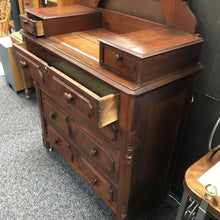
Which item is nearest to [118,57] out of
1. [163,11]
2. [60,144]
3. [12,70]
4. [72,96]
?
[72,96]

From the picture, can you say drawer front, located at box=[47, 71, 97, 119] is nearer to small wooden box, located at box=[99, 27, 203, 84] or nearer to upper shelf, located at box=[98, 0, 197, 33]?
small wooden box, located at box=[99, 27, 203, 84]

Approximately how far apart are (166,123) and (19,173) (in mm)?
1080

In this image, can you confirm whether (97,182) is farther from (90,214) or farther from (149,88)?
(149,88)

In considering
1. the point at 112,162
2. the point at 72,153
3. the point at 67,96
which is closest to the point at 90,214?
the point at 72,153

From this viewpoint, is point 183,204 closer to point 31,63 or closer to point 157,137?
point 157,137

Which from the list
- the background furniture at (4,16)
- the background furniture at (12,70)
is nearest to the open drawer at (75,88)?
the background furniture at (12,70)

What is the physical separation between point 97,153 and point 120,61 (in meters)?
0.49

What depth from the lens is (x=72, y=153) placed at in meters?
1.39

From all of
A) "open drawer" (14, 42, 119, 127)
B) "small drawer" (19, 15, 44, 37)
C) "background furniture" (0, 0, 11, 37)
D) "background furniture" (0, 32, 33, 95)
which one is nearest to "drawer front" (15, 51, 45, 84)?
"open drawer" (14, 42, 119, 127)

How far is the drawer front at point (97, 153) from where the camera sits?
105 centimetres

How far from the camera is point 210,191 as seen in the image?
23.7 inches

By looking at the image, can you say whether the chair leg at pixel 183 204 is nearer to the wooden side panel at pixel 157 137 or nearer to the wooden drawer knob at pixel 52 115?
the wooden side panel at pixel 157 137

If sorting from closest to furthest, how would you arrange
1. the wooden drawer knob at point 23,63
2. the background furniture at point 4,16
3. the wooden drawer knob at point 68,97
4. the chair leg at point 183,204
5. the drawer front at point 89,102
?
the chair leg at point 183,204 → the drawer front at point 89,102 → the wooden drawer knob at point 68,97 → the wooden drawer knob at point 23,63 → the background furniture at point 4,16

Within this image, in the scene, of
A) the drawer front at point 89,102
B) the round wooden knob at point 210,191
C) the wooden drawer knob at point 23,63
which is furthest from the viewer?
the wooden drawer knob at point 23,63
